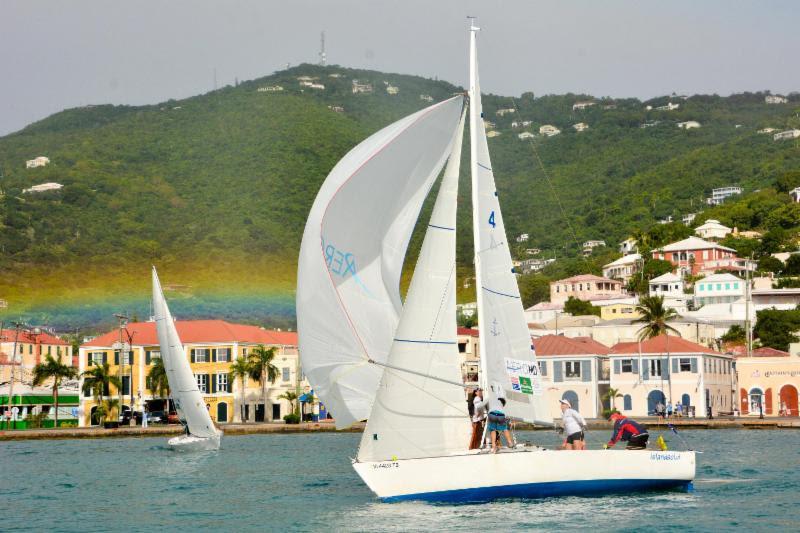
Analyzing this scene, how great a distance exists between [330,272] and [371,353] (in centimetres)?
197

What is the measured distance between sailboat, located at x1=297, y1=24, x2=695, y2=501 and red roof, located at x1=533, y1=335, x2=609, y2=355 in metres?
64.4

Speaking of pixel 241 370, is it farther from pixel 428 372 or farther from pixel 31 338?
pixel 428 372

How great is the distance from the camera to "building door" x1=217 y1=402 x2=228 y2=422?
94188mm

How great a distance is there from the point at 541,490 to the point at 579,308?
112 metres

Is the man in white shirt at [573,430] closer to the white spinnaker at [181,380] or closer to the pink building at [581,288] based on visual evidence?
the white spinnaker at [181,380]

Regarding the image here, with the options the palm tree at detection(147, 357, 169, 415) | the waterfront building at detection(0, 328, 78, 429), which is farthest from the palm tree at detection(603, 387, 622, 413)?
the waterfront building at detection(0, 328, 78, 429)

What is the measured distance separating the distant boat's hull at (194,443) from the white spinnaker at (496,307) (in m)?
33.7

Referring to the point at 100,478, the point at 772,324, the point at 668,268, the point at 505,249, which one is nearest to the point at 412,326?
the point at 505,249

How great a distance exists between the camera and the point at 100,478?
136 feet

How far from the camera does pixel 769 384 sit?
86.8 meters

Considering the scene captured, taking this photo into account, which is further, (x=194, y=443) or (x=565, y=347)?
(x=565, y=347)

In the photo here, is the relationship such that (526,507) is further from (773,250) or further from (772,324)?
(773,250)

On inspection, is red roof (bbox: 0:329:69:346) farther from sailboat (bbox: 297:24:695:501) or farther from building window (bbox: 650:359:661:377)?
sailboat (bbox: 297:24:695:501)

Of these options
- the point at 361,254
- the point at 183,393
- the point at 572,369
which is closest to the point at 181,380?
the point at 183,393
